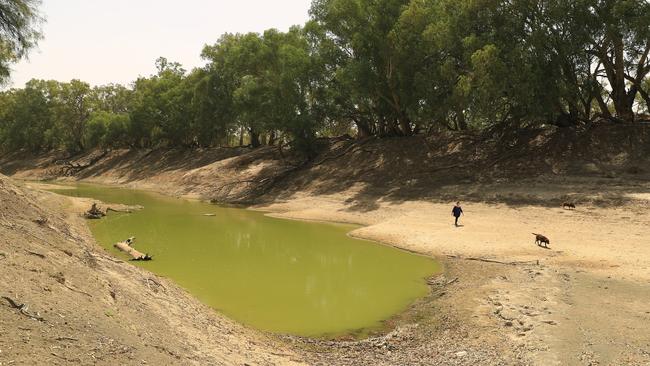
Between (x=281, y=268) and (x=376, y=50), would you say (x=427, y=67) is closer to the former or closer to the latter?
(x=376, y=50)

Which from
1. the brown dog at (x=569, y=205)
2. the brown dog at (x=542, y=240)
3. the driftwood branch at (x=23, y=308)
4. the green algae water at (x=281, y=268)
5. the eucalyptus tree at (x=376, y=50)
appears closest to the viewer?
the driftwood branch at (x=23, y=308)

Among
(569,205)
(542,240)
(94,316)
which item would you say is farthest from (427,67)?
(94,316)

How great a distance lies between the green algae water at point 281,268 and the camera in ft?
46.5

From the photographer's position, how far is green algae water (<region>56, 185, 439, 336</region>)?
14.2 meters

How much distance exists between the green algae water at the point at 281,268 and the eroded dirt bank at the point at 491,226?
54.9 inches

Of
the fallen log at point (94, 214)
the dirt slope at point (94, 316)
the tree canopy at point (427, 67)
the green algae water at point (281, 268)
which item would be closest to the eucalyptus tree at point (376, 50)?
the tree canopy at point (427, 67)

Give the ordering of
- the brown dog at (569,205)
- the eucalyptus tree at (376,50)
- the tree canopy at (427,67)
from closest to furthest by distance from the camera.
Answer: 1. the brown dog at (569,205)
2. the tree canopy at (427,67)
3. the eucalyptus tree at (376,50)

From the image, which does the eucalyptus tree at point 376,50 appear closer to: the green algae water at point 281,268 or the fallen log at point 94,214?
the green algae water at point 281,268

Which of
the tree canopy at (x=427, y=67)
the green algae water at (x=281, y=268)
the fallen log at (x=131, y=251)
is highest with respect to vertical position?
the tree canopy at (x=427, y=67)

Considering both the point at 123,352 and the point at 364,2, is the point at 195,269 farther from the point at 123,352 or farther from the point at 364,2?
the point at 364,2

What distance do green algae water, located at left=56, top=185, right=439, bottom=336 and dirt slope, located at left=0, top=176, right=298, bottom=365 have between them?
2.22m

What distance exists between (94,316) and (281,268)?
11938 millimetres

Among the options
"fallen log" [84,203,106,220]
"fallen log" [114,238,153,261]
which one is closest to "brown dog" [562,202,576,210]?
"fallen log" [114,238,153,261]

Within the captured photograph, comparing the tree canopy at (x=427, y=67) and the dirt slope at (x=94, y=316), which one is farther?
the tree canopy at (x=427, y=67)
